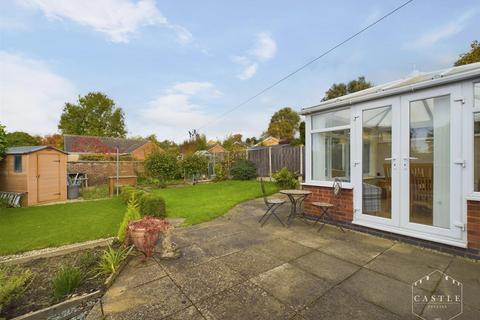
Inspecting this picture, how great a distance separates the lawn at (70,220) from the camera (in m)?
4.02

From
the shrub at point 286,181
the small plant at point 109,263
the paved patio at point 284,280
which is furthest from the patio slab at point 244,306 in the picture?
the shrub at point 286,181

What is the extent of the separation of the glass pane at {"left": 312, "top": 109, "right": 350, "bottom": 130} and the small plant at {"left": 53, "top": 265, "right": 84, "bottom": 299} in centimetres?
482

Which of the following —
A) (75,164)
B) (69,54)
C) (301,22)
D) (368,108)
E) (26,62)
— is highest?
(301,22)

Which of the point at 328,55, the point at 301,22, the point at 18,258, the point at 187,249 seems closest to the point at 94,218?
the point at 18,258

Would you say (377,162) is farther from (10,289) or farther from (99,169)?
(99,169)

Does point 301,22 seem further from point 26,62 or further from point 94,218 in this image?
point 26,62

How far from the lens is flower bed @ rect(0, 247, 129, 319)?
2.13 meters

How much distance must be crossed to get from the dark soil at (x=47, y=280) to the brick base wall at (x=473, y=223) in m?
4.76

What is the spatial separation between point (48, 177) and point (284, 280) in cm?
935

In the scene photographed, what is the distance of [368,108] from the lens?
161 inches

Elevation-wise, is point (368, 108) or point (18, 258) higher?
point (368, 108)

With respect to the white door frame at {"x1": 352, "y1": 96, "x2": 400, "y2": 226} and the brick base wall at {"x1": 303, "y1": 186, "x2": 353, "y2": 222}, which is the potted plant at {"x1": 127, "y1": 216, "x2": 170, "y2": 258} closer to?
the brick base wall at {"x1": 303, "y1": 186, "x2": 353, "y2": 222}

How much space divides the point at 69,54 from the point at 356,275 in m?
11.0

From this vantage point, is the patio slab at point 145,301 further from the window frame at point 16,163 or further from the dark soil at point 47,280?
the window frame at point 16,163
